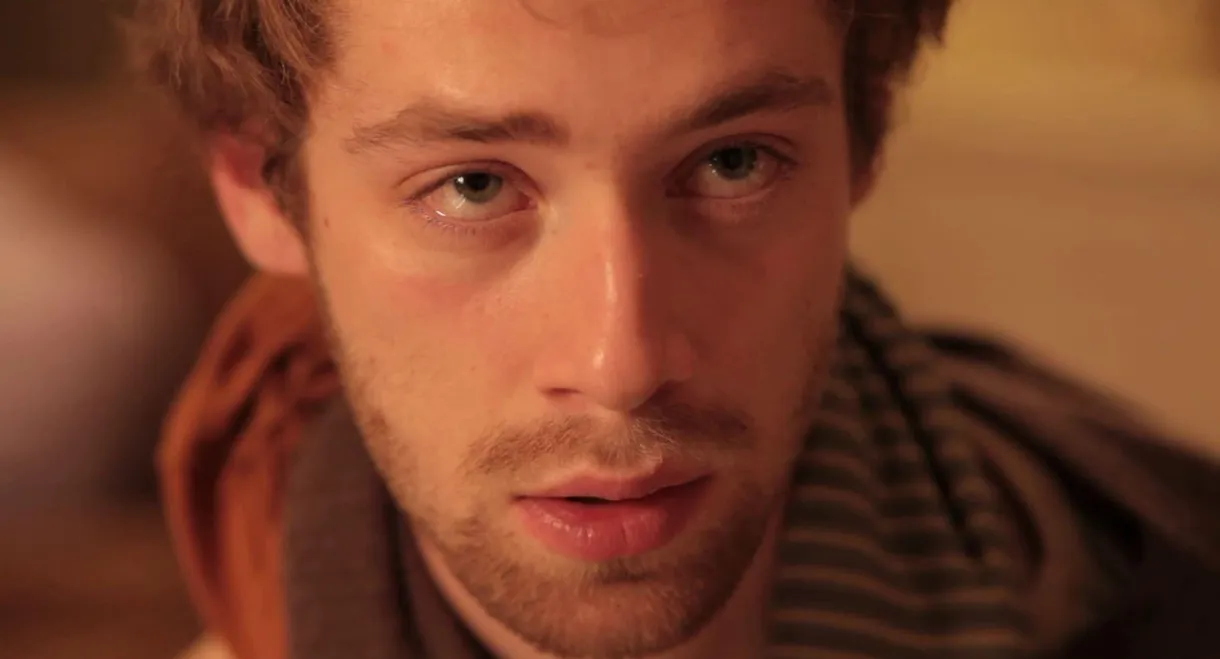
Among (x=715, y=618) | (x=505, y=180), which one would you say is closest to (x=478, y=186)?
(x=505, y=180)

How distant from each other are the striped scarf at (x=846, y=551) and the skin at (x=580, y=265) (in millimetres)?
68

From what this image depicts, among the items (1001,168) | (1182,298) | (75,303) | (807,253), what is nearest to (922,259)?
(1001,168)

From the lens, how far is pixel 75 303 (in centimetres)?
129

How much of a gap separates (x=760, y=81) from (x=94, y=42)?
1.25m

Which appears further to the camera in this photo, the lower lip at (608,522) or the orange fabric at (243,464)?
the orange fabric at (243,464)

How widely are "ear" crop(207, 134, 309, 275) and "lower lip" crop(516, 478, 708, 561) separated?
237mm

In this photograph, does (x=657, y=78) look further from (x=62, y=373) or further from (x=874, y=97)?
(x=62, y=373)

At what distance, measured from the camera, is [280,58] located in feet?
2.10

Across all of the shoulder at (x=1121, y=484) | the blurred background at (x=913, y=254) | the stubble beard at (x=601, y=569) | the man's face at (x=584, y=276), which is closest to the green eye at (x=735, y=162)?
the man's face at (x=584, y=276)

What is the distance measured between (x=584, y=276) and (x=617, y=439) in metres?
0.09

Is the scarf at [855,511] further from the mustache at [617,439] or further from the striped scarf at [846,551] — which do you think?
the mustache at [617,439]

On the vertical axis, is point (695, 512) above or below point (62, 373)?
above

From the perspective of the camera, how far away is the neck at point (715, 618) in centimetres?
77

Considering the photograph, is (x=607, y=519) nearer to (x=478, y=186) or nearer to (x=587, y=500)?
(x=587, y=500)
